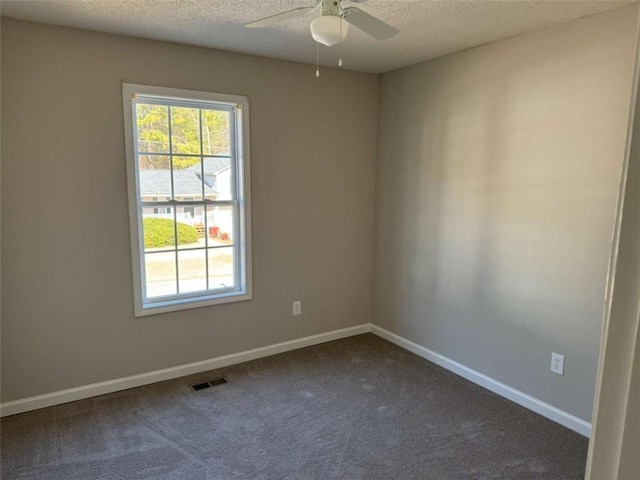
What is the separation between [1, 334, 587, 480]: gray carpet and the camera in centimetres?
220

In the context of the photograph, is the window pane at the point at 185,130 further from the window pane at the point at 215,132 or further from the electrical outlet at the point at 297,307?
the electrical outlet at the point at 297,307

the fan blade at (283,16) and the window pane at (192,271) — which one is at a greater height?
the fan blade at (283,16)

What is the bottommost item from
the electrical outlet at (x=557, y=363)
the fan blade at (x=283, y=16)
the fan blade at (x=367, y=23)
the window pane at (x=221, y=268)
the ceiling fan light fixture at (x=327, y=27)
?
the electrical outlet at (x=557, y=363)

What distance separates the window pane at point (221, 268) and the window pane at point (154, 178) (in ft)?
1.89

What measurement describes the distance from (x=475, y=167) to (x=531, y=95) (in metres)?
0.60

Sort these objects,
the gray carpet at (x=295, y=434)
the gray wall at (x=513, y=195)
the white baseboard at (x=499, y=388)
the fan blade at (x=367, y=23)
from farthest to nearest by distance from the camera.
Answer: the white baseboard at (x=499, y=388)
the gray wall at (x=513, y=195)
the gray carpet at (x=295, y=434)
the fan blade at (x=367, y=23)

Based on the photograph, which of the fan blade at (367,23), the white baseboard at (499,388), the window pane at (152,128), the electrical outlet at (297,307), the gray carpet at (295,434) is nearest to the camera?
the fan blade at (367,23)

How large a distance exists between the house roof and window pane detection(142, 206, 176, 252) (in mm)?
122

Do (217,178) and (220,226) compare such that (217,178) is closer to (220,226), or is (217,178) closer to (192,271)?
(220,226)

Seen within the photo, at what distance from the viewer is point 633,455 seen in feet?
2.79

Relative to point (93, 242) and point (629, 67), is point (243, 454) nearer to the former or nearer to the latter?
point (93, 242)

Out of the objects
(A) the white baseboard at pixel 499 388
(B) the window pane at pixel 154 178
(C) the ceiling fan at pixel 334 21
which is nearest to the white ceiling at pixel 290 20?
(C) the ceiling fan at pixel 334 21

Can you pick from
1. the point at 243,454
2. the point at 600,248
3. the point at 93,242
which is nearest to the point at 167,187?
the point at 93,242

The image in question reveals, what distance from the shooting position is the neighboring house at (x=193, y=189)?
3025 millimetres
